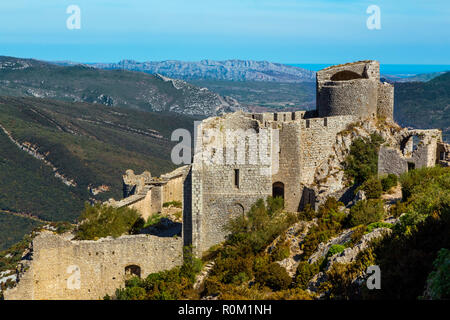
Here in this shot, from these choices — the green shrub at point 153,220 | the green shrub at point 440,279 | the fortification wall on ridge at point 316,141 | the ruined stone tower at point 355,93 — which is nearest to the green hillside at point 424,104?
the ruined stone tower at point 355,93

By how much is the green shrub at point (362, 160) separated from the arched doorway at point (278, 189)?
3.00m

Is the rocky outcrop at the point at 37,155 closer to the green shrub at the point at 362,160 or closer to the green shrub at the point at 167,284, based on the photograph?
the green shrub at the point at 362,160

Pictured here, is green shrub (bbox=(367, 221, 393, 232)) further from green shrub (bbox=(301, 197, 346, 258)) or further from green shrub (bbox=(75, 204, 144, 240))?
green shrub (bbox=(75, 204, 144, 240))

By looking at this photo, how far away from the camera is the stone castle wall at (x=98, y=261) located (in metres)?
20.5

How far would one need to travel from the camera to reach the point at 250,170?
21.7m

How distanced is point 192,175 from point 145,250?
3210 mm

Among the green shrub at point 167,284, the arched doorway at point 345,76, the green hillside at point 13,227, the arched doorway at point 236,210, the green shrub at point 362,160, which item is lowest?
the green hillside at point 13,227

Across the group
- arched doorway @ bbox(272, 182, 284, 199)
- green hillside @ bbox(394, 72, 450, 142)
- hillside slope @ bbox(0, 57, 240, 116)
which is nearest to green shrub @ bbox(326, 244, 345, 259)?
arched doorway @ bbox(272, 182, 284, 199)

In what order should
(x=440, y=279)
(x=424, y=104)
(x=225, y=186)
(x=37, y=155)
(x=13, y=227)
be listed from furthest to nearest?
(x=424, y=104), (x=37, y=155), (x=13, y=227), (x=225, y=186), (x=440, y=279)

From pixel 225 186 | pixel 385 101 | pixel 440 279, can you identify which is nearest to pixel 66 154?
pixel 385 101

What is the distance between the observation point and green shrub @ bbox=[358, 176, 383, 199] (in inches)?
861

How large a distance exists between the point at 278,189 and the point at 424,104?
2684 inches

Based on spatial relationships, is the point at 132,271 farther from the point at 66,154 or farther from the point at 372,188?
the point at 66,154

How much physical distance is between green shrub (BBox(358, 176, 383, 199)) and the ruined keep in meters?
1.52
